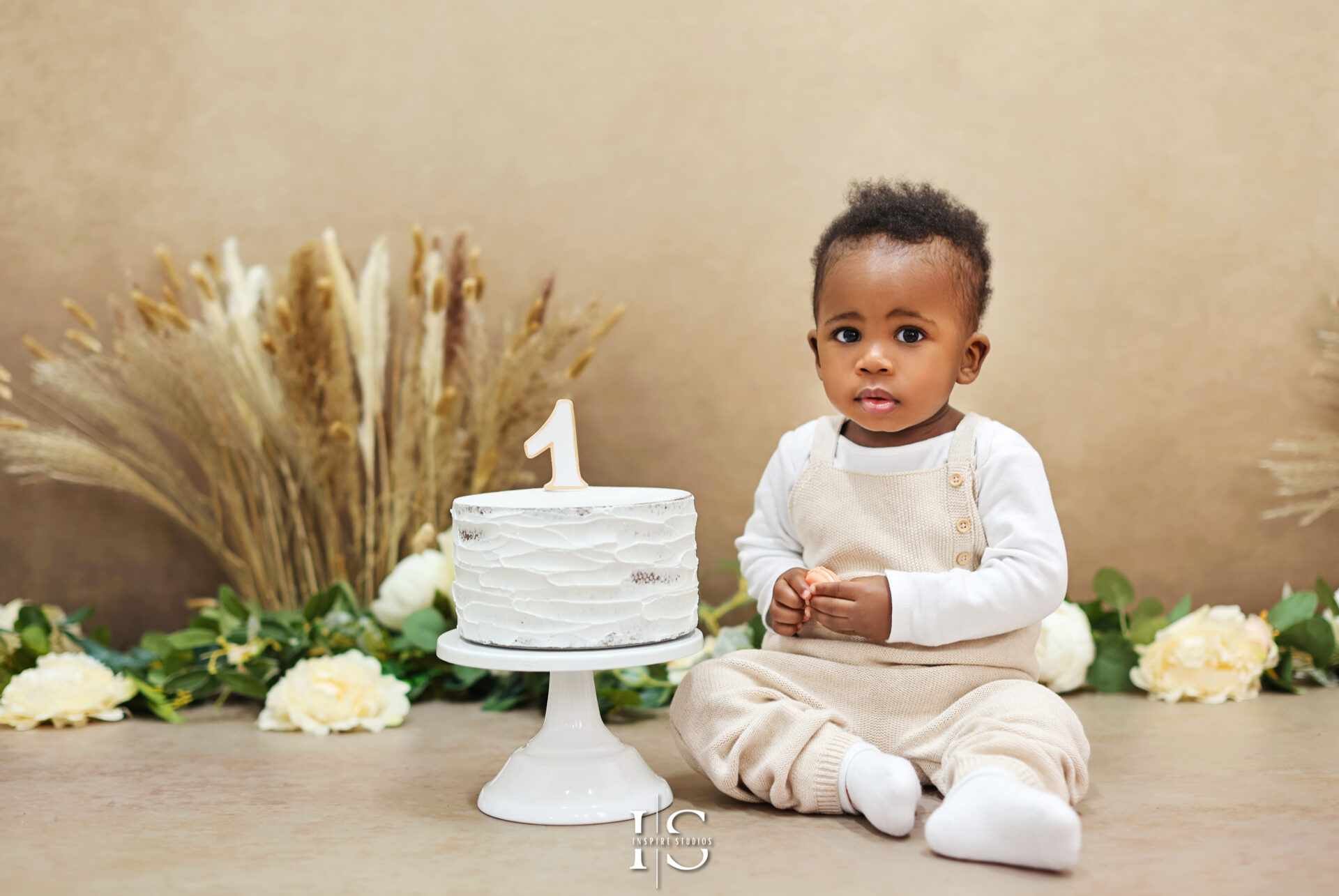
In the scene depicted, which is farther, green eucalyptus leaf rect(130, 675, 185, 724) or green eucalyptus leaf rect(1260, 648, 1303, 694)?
green eucalyptus leaf rect(1260, 648, 1303, 694)

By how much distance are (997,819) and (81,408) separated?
1.85 m

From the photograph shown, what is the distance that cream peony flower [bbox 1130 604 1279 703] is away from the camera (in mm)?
1778

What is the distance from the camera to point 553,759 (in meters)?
1.23

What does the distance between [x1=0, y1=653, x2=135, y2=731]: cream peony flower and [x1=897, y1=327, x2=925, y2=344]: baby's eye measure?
1272mm

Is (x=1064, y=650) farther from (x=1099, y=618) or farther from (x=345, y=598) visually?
(x=345, y=598)

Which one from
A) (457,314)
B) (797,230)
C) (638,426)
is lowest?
(638,426)

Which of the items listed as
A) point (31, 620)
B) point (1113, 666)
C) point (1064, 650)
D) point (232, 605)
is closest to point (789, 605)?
point (1064, 650)

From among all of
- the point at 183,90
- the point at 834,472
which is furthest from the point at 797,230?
the point at 183,90

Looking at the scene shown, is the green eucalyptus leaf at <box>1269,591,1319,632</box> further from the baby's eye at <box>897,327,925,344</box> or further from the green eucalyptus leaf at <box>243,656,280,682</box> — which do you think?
the green eucalyptus leaf at <box>243,656,280,682</box>

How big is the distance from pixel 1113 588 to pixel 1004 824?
100 cm

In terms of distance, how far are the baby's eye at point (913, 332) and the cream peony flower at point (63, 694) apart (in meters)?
1.27

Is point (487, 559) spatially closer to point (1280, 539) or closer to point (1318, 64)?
point (1280, 539)

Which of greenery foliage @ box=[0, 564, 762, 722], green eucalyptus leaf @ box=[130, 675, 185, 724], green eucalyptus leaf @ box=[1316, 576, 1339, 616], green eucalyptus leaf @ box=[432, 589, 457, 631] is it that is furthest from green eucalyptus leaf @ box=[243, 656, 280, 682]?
green eucalyptus leaf @ box=[1316, 576, 1339, 616]

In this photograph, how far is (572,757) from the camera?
1229mm
